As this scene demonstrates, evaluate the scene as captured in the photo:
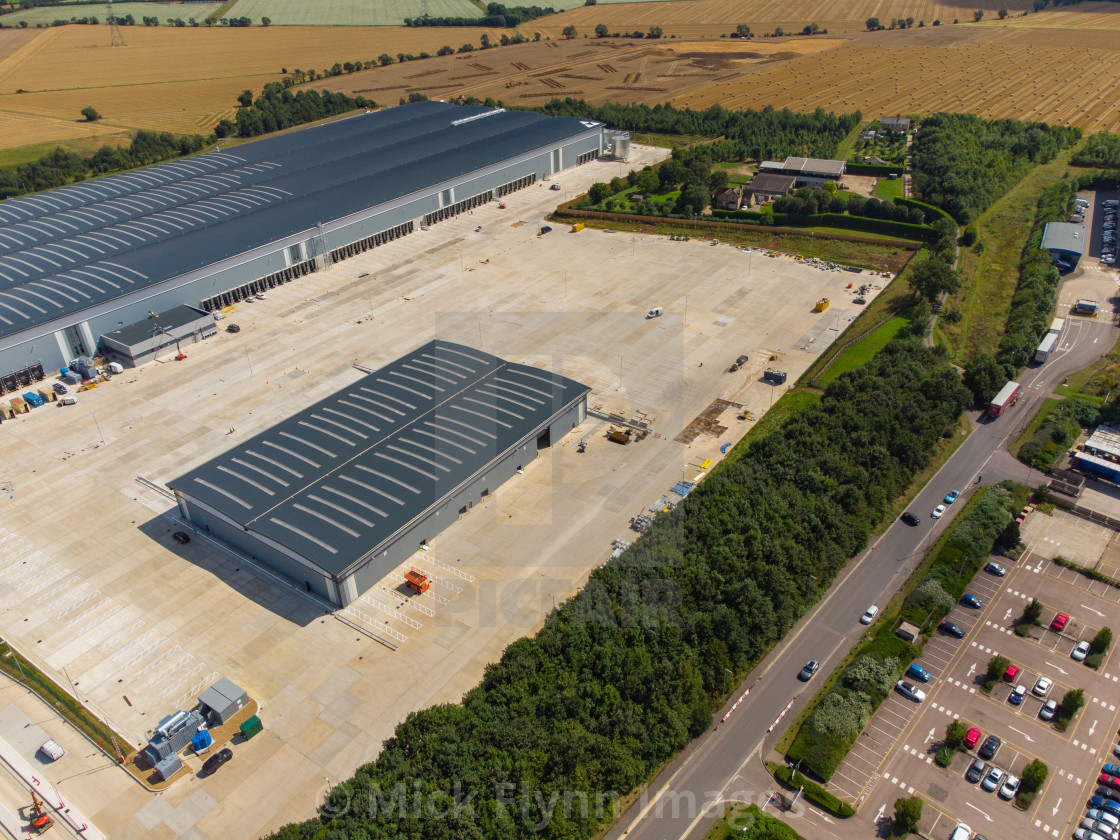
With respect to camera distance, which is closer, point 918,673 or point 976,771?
point 976,771

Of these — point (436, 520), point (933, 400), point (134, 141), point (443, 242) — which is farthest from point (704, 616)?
point (134, 141)

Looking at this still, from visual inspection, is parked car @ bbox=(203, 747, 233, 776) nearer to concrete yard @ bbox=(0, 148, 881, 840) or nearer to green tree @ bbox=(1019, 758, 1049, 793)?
concrete yard @ bbox=(0, 148, 881, 840)

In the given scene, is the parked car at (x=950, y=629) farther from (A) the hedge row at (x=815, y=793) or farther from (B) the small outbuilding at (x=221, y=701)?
(B) the small outbuilding at (x=221, y=701)

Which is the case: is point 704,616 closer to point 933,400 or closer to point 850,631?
point 850,631

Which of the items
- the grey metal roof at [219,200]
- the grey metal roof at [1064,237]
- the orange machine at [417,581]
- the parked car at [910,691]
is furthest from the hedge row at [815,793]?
the grey metal roof at [1064,237]

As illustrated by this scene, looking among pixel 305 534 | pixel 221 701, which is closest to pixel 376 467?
pixel 305 534

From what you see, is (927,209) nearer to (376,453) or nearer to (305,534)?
(376,453)
